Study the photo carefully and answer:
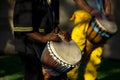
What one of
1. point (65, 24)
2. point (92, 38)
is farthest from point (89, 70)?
point (65, 24)

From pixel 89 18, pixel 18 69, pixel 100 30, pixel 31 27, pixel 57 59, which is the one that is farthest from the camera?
pixel 18 69

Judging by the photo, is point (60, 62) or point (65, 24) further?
point (65, 24)

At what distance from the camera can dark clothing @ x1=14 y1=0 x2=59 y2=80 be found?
3.69 metres

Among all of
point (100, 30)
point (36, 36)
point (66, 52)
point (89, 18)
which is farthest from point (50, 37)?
point (89, 18)

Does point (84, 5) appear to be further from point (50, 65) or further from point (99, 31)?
point (50, 65)

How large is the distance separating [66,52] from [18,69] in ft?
10.0

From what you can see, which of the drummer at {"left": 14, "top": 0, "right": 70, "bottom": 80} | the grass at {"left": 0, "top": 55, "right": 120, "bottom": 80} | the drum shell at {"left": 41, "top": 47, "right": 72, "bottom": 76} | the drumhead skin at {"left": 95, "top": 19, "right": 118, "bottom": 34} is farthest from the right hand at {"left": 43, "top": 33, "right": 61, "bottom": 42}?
the grass at {"left": 0, "top": 55, "right": 120, "bottom": 80}

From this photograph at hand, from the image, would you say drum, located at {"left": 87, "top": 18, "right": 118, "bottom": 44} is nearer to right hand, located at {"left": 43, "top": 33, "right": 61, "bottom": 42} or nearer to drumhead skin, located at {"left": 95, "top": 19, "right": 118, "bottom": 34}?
drumhead skin, located at {"left": 95, "top": 19, "right": 118, "bottom": 34}

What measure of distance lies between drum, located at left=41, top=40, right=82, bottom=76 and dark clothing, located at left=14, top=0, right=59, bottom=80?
64 mm

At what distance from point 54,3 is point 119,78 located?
263cm

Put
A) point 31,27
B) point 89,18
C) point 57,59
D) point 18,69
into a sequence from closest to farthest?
1. point 31,27
2. point 57,59
3. point 89,18
4. point 18,69

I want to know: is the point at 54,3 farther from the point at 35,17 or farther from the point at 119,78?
the point at 119,78

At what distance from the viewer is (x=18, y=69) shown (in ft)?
22.8

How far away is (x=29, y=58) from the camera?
3842 millimetres
